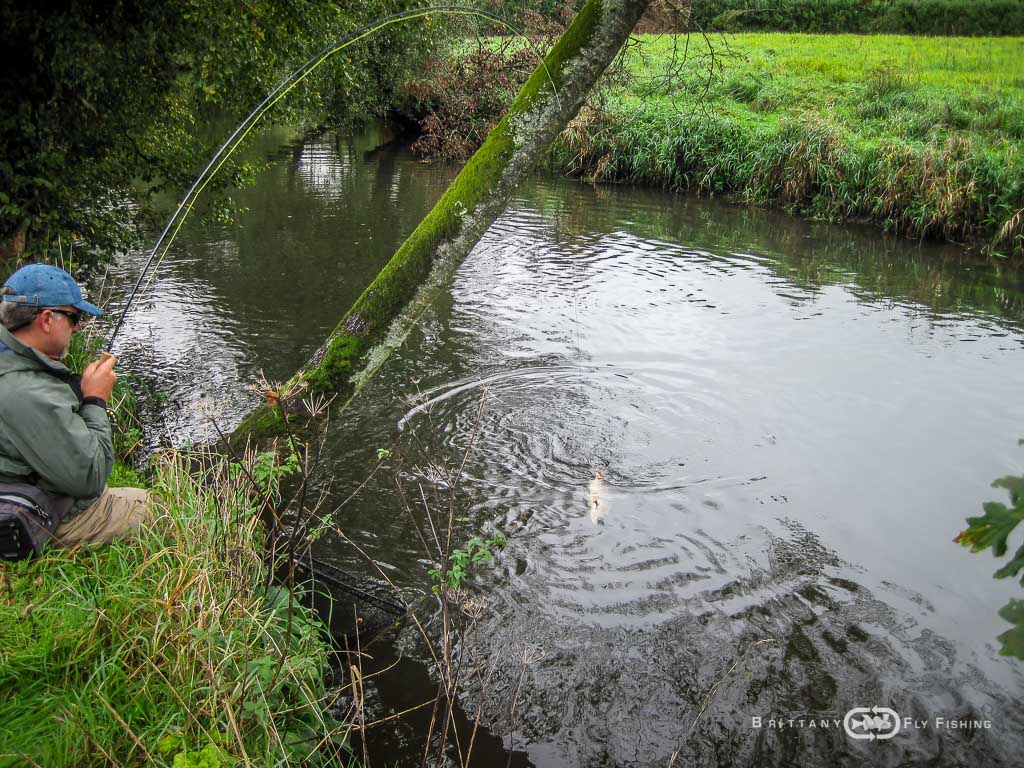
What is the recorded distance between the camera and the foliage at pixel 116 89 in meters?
6.16

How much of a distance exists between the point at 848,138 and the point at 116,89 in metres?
15.0

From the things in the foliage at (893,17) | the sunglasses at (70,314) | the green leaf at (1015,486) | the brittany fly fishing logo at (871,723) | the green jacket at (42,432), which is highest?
the foliage at (893,17)

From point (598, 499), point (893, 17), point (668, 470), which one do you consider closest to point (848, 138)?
point (668, 470)

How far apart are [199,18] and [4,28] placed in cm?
142

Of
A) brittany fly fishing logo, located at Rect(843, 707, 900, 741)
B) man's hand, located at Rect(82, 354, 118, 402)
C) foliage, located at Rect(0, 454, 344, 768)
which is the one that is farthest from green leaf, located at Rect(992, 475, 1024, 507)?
man's hand, located at Rect(82, 354, 118, 402)

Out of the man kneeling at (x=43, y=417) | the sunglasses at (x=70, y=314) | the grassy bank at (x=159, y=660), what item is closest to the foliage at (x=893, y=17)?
the sunglasses at (x=70, y=314)

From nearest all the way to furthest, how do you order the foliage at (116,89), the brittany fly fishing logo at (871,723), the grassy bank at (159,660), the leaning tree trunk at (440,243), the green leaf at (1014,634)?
the green leaf at (1014,634), the grassy bank at (159,660), the brittany fly fishing logo at (871,723), the leaning tree trunk at (440,243), the foliage at (116,89)

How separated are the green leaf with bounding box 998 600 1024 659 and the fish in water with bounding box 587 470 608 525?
13.9 ft

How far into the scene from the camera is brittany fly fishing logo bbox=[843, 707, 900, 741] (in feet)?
13.2

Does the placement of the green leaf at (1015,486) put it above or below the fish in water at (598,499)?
above

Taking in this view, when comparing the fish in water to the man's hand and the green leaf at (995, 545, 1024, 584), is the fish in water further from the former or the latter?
the green leaf at (995, 545, 1024, 584)

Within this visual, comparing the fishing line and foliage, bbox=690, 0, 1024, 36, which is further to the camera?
foliage, bbox=690, 0, 1024, 36

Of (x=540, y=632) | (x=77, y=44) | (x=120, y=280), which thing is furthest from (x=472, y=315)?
(x=540, y=632)

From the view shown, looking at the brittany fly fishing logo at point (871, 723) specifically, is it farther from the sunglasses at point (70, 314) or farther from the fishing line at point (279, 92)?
the sunglasses at point (70, 314)
